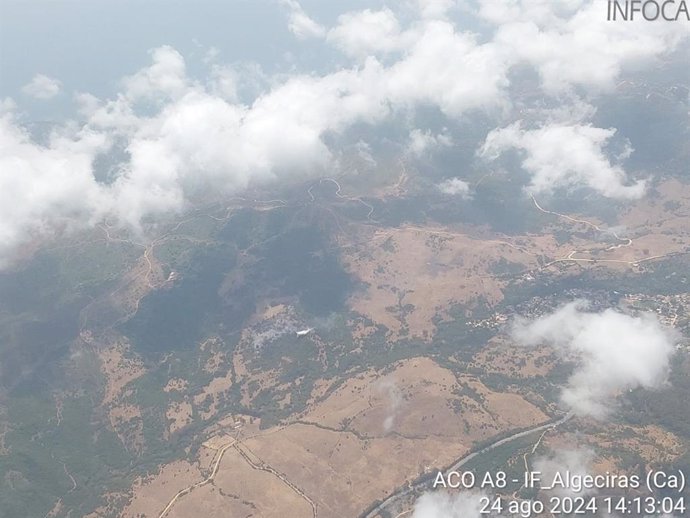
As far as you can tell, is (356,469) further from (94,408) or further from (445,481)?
(94,408)

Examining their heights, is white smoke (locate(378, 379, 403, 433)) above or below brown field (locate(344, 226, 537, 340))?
below

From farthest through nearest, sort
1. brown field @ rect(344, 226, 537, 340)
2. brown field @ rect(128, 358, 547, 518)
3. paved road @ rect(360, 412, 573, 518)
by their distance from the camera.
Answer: brown field @ rect(344, 226, 537, 340)
brown field @ rect(128, 358, 547, 518)
paved road @ rect(360, 412, 573, 518)

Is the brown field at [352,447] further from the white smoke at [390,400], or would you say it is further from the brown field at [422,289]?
the brown field at [422,289]

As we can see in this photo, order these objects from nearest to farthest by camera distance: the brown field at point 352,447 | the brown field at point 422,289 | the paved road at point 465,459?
the paved road at point 465,459 → the brown field at point 352,447 → the brown field at point 422,289

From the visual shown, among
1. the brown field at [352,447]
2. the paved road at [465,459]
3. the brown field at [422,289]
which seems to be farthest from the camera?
the brown field at [422,289]

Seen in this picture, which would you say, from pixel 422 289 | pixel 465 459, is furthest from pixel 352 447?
pixel 422 289

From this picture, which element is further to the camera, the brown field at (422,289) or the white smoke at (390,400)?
the brown field at (422,289)

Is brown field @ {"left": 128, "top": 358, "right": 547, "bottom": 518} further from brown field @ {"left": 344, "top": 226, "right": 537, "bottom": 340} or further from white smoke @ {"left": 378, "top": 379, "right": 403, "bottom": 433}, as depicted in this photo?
brown field @ {"left": 344, "top": 226, "right": 537, "bottom": 340}

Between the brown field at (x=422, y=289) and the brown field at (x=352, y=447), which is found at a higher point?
the brown field at (x=422, y=289)

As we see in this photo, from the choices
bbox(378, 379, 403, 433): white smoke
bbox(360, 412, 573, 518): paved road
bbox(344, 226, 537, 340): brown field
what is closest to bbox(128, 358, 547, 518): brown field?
bbox(378, 379, 403, 433): white smoke

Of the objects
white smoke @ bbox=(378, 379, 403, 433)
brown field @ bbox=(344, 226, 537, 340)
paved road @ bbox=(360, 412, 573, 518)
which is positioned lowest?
paved road @ bbox=(360, 412, 573, 518)

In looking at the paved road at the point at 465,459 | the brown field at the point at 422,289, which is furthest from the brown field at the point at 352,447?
the brown field at the point at 422,289

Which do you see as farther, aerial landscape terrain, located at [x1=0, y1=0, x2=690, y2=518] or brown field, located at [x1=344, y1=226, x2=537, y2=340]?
brown field, located at [x1=344, y1=226, x2=537, y2=340]
